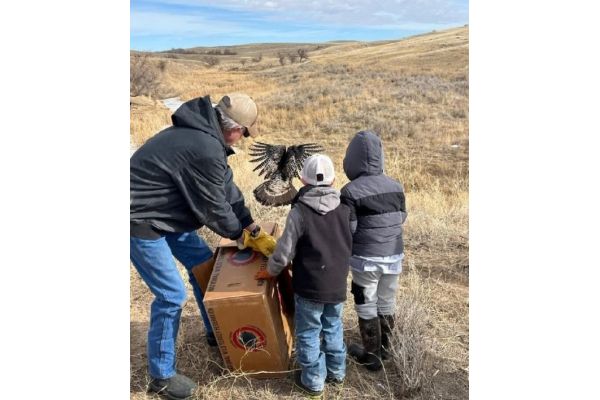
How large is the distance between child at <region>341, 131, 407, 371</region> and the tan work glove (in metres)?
0.46

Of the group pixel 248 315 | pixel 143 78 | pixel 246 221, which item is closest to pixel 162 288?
pixel 248 315

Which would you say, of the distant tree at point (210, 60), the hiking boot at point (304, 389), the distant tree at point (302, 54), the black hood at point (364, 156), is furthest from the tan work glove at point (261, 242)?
the distant tree at point (302, 54)

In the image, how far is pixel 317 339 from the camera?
2.70 m

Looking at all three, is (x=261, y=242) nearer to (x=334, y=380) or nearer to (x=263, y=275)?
(x=263, y=275)

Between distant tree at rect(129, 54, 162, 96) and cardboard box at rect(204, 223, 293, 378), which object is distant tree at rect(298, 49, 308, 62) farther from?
cardboard box at rect(204, 223, 293, 378)

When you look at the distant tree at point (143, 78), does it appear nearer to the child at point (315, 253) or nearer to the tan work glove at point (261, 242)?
the tan work glove at point (261, 242)

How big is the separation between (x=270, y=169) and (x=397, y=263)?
0.99 meters

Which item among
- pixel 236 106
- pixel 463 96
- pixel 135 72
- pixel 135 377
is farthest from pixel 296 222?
pixel 463 96

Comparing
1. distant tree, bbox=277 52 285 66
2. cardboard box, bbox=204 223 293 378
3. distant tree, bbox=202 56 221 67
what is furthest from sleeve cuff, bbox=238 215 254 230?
distant tree, bbox=277 52 285 66

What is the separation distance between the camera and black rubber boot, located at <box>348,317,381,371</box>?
9.52ft

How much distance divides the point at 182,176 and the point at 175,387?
117 cm

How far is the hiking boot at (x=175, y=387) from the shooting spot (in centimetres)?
280

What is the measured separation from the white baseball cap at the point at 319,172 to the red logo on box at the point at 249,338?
2.81ft

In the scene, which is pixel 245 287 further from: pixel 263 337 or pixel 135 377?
pixel 135 377
